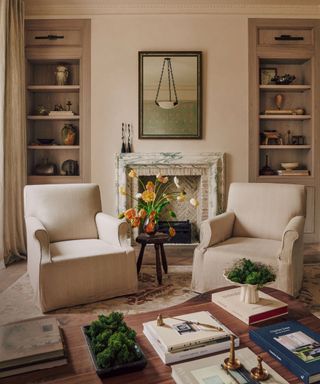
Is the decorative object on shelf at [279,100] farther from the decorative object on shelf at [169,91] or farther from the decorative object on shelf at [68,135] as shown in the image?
the decorative object on shelf at [68,135]

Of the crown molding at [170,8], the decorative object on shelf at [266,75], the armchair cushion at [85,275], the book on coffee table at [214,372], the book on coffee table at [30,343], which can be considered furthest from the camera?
the decorative object on shelf at [266,75]

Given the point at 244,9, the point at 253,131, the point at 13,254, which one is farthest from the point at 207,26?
the point at 13,254

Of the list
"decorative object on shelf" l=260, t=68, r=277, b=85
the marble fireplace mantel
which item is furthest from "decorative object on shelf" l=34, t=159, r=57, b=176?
"decorative object on shelf" l=260, t=68, r=277, b=85

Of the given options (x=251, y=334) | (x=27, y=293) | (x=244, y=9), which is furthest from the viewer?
(x=244, y=9)

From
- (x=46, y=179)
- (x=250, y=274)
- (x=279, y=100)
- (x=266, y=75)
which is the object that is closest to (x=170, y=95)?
A: (x=266, y=75)

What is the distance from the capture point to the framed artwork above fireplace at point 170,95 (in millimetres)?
4648

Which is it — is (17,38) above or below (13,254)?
above

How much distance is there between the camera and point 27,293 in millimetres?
3070

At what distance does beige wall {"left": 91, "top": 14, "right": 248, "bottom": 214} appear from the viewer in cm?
464

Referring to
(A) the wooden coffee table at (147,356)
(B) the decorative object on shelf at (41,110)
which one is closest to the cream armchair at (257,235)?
(A) the wooden coffee table at (147,356)

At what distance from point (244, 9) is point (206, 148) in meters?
1.72

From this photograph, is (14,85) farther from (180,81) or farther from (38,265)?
(38,265)

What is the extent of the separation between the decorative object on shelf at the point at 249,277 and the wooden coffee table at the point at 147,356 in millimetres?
136

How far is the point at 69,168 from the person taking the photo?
16.0ft
